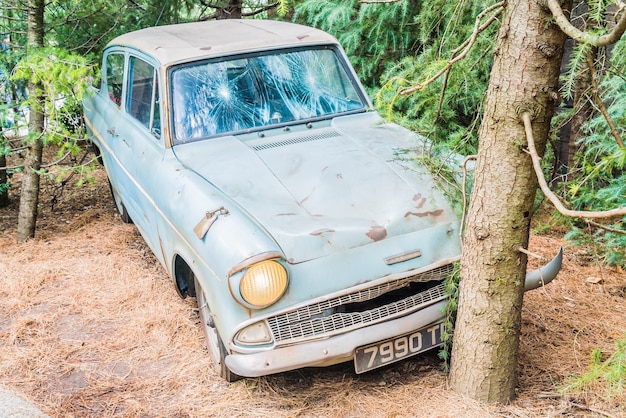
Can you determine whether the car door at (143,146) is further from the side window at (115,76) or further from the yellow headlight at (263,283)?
the yellow headlight at (263,283)

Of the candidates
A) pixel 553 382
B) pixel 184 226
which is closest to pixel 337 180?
pixel 184 226

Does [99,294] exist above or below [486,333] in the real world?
below

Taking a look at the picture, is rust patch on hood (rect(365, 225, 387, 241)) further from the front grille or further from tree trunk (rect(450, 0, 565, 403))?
tree trunk (rect(450, 0, 565, 403))

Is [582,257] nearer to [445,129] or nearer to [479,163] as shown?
[445,129]

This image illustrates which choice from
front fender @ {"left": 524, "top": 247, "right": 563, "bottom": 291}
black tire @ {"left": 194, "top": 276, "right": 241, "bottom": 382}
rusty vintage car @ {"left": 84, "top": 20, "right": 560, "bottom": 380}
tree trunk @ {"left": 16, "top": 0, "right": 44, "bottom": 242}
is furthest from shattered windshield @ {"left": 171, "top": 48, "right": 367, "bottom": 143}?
tree trunk @ {"left": 16, "top": 0, "right": 44, "bottom": 242}

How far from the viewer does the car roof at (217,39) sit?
4.23m

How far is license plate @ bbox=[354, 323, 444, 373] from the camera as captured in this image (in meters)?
2.98

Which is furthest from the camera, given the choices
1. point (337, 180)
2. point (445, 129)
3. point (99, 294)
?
point (445, 129)

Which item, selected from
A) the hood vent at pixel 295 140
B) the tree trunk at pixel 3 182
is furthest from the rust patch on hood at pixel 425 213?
the tree trunk at pixel 3 182

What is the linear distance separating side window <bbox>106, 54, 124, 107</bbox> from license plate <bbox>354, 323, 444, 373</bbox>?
3.30 m

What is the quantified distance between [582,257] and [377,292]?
2502mm

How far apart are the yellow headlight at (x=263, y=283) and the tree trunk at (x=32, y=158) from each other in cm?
339

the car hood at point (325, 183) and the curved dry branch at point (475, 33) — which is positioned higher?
the curved dry branch at point (475, 33)

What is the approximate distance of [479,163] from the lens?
277 centimetres
